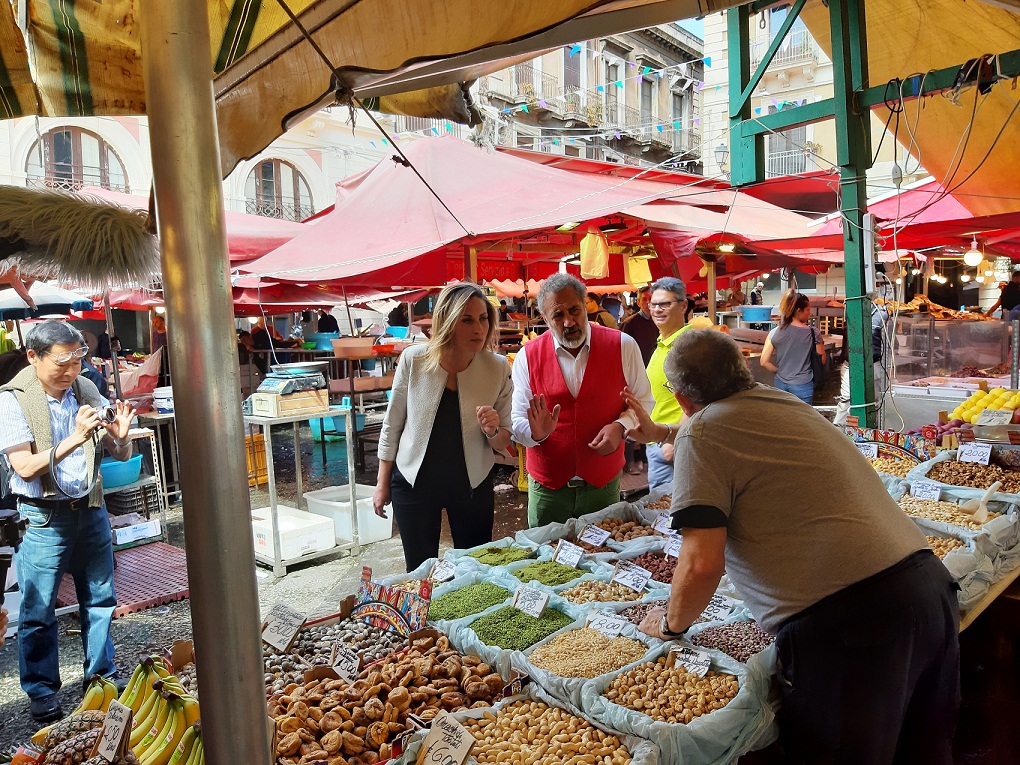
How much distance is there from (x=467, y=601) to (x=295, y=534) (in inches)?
127

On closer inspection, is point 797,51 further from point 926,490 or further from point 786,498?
point 786,498

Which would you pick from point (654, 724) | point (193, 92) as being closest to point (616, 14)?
point (193, 92)

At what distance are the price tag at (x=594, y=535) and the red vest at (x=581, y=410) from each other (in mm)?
379

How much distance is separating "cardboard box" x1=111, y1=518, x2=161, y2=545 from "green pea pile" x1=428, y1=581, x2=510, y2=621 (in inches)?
173

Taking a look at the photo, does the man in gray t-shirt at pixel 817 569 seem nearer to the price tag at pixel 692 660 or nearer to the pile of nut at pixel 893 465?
the price tag at pixel 692 660

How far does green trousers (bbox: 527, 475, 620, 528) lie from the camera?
3.82 meters

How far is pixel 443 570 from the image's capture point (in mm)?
3139

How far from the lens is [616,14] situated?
1.90 m

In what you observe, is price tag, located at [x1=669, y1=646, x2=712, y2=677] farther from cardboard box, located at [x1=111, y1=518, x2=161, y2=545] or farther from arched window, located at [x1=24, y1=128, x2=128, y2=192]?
arched window, located at [x1=24, y1=128, x2=128, y2=192]

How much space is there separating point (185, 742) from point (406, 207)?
5.47 metres

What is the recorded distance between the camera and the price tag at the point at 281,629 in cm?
254

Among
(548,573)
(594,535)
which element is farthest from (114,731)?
(594,535)

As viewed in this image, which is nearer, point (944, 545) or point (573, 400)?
point (944, 545)

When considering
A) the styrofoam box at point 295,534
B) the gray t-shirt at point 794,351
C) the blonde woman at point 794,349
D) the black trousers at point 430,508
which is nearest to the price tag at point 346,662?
the black trousers at point 430,508
